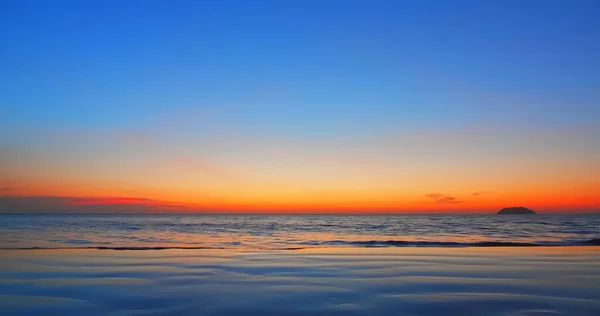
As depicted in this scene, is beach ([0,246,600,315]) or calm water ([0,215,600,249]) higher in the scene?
beach ([0,246,600,315])

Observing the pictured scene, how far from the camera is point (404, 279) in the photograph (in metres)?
9.90

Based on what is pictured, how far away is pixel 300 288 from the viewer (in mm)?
8625

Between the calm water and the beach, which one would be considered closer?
the beach

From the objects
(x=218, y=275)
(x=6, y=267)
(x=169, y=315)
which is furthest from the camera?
(x=6, y=267)

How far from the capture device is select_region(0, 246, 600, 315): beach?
6734mm

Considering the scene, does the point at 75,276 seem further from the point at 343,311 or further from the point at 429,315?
the point at 429,315

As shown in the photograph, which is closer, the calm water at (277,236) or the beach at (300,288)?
the beach at (300,288)

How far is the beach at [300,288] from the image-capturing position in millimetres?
6734

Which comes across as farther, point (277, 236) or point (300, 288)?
point (277, 236)

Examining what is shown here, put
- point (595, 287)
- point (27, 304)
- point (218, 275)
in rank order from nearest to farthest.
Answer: point (27, 304)
point (595, 287)
point (218, 275)

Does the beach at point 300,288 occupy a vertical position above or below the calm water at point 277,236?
above

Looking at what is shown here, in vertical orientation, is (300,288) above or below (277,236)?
above

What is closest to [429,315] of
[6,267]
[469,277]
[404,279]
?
[404,279]

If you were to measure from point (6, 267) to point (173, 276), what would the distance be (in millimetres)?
5579
